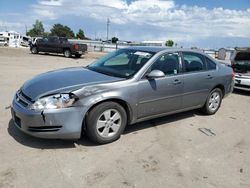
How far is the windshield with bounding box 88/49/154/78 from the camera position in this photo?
16.0ft

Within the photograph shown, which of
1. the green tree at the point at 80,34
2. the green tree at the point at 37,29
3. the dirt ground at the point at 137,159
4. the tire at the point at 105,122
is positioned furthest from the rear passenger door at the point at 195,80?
the green tree at the point at 37,29

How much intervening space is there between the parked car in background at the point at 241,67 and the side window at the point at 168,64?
15.0 feet

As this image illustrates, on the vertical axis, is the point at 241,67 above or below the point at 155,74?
below

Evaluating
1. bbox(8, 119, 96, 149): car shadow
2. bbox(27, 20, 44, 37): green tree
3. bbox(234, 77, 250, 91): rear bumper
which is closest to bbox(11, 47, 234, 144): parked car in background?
bbox(8, 119, 96, 149): car shadow

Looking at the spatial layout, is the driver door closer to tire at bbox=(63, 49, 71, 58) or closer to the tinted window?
tire at bbox=(63, 49, 71, 58)

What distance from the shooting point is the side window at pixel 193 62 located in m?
5.60

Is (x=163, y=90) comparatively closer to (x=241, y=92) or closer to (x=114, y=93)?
(x=114, y=93)

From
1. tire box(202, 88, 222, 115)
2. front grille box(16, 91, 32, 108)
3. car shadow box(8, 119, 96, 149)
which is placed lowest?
car shadow box(8, 119, 96, 149)

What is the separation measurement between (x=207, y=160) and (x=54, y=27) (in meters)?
106

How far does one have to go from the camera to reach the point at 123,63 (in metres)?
5.35

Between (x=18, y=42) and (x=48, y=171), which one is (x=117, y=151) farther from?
(x=18, y=42)

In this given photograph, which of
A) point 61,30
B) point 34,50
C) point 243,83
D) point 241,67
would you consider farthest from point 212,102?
point 61,30

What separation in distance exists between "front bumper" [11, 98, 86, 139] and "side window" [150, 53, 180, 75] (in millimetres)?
1683

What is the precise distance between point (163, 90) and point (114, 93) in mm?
1112
